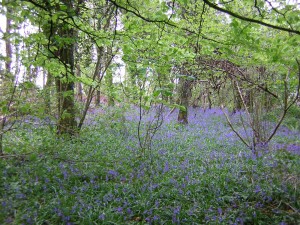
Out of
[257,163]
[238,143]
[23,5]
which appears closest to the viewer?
[23,5]

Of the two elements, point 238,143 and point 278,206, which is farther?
point 238,143

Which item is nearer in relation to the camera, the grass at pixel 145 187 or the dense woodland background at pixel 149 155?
the dense woodland background at pixel 149 155

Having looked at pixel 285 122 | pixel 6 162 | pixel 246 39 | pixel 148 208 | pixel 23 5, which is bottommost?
pixel 148 208

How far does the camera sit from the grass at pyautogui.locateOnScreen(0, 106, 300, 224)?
354 cm

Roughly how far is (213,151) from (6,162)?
15.9ft

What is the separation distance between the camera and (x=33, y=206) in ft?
11.4

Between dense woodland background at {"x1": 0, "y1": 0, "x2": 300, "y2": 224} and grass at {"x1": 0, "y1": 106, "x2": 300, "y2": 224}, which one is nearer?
dense woodland background at {"x1": 0, "y1": 0, "x2": 300, "y2": 224}

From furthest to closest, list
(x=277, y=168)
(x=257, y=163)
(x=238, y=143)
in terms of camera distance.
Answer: (x=238, y=143) < (x=257, y=163) < (x=277, y=168)

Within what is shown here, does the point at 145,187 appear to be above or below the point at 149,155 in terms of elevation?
below

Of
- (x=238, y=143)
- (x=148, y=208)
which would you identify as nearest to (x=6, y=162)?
(x=148, y=208)

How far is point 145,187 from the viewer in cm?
440

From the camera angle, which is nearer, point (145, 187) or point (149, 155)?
point (145, 187)

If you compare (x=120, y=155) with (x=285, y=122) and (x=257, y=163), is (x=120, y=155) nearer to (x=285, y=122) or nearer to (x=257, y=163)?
(x=257, y=163)

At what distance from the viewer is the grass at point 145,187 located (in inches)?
139
